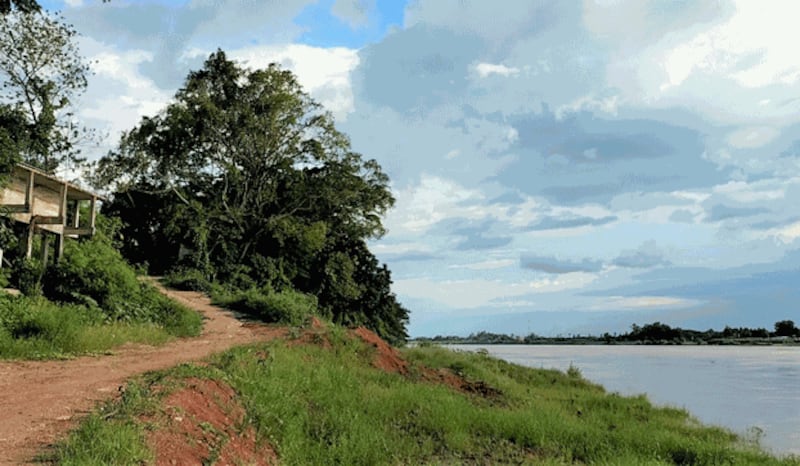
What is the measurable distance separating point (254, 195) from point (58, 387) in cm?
2994

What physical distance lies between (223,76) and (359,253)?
12177 millimetres

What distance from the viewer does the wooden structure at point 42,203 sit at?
19.0m

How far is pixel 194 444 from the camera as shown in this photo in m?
6.71

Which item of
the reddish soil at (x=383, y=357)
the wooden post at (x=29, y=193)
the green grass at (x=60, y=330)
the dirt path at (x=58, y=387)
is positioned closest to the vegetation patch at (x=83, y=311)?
the green grass at (x=60, y=330)

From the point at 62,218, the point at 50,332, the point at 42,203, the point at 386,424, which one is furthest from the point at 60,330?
the point at 42,203

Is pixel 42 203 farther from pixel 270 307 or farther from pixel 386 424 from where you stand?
pixel 386 424

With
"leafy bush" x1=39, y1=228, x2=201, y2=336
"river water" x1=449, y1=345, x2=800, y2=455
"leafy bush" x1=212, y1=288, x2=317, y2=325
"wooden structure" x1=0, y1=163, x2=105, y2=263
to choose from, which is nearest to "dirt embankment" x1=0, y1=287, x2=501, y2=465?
"leafy bush" x1=39, y1=228, x2=201, y2=336

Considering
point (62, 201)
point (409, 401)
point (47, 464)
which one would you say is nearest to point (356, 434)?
point (409, 401)

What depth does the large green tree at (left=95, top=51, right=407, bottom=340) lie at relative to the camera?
1375 inches

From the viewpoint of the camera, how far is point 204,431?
717cm

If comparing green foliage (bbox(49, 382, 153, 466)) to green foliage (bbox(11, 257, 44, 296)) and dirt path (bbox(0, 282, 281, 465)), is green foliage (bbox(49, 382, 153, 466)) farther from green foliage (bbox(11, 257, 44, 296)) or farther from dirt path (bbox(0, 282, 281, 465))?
green foliage (bbox(11, 257, 44, 296))

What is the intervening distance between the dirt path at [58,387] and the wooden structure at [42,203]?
7.03m

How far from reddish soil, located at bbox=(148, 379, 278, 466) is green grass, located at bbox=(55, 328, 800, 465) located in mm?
230

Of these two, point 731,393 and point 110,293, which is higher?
point 110,293
